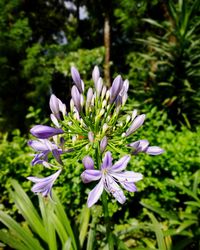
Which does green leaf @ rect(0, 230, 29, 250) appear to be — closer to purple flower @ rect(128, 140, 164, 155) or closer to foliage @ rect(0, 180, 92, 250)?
foliage @ rect(0, 180, 92, 250)

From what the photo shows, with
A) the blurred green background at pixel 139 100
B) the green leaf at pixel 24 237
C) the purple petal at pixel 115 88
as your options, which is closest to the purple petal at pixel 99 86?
the purple petal at pixel 115 88

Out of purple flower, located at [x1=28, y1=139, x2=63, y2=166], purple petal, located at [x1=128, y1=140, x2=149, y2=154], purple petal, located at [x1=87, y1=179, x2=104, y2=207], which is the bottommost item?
purple petal, located at [x1=87, y1=179, x2=104, y2=207]

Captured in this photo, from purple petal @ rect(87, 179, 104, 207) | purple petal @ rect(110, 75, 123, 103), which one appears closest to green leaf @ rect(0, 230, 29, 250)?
purple petal @ rect(87, 179, 104, 207)

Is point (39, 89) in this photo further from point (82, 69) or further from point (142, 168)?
point (142, 168)

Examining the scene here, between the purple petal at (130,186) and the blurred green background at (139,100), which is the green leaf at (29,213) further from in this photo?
the purple petal at (130,186)

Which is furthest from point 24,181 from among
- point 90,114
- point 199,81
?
point 199,81

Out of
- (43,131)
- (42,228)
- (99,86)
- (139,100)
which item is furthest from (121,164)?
(139,100)

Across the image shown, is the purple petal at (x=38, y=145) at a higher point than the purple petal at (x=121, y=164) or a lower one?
higher
